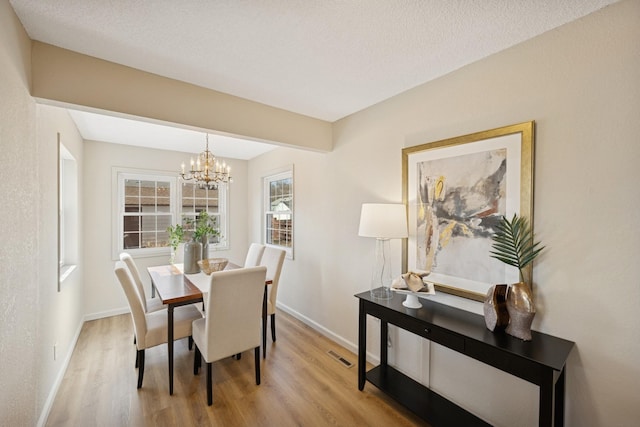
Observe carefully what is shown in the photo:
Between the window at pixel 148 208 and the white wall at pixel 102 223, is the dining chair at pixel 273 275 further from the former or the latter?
the white wall at pixel 102 223

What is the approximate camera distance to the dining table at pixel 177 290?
2182mm

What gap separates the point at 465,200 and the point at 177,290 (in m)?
2.48

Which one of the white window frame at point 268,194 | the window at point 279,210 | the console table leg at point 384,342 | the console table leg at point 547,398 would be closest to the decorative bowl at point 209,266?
the white window frame at point 268,194

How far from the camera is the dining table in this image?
2.18 metres

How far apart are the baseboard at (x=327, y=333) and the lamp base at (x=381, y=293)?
752 mm

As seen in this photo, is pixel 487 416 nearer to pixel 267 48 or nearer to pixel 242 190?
pixel 267 48

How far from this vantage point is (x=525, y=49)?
1.64 metres

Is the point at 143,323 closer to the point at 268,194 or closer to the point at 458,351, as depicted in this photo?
the point at 458,351

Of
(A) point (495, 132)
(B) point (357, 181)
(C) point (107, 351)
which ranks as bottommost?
(C) point (107, 351)

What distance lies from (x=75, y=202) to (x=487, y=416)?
4.51 m

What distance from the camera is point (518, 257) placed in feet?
5.31

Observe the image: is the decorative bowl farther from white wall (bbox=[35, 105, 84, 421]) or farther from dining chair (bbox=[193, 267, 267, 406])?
white wall (bbox=[35, 105, 84, 421])

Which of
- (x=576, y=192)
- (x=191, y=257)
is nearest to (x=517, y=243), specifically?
(x=576, y=192)

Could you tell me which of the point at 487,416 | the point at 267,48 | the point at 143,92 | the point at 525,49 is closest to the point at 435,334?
the point at 487,416
